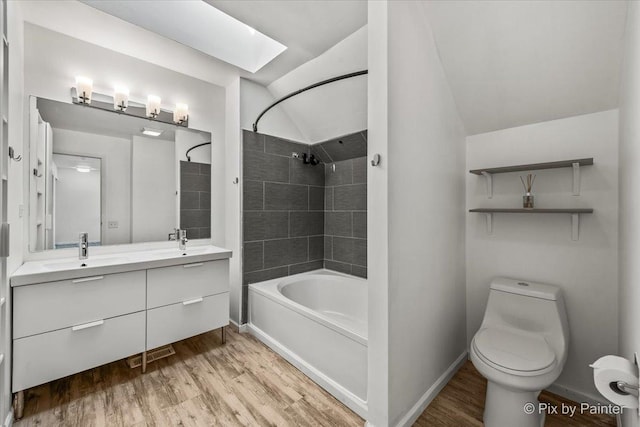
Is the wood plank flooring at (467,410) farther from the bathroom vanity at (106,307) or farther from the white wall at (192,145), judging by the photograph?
the white wall at (192,145)

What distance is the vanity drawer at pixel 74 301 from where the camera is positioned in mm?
1538

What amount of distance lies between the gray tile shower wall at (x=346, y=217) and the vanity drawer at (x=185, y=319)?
131 centimetres

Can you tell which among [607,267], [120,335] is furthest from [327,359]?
[607,267]

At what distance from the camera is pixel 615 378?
85cm

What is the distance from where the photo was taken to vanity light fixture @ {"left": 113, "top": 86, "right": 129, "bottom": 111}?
7.28 feet

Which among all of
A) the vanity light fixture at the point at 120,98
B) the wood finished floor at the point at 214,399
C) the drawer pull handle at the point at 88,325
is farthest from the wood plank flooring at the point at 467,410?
the vanity light fixture at the point at 120,98

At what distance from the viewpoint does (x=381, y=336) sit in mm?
1361

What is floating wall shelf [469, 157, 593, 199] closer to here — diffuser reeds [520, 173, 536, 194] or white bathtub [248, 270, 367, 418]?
diffuser reeds [520, 173, 536, 194]

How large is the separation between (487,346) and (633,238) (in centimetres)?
85

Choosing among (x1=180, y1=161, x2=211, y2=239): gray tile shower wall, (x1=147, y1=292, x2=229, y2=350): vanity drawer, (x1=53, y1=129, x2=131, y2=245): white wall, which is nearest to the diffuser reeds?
(x1=147, y1=292, x2=229, y2=350): vanity drawer

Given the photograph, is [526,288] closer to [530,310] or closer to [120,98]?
[530,310]

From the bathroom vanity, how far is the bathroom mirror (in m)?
0.24

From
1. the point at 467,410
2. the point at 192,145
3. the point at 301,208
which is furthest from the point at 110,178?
the point at 467,410

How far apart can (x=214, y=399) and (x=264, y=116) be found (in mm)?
2446
